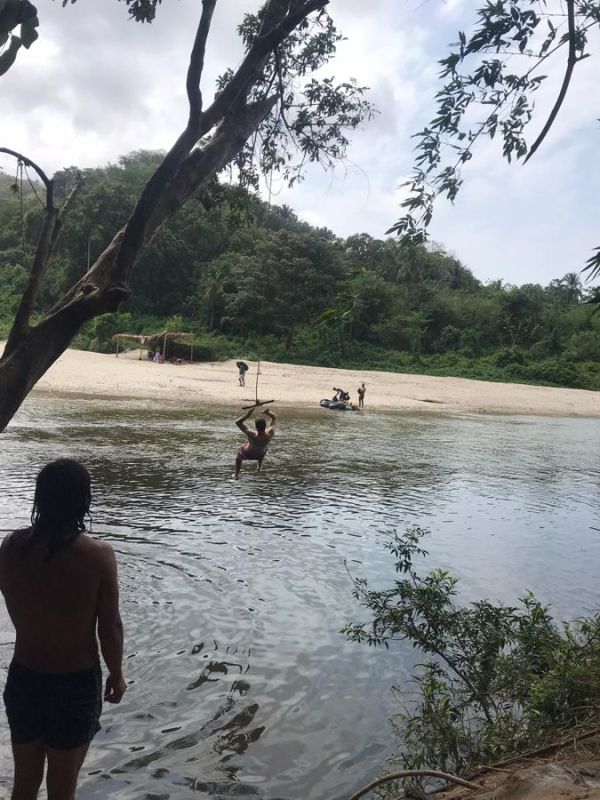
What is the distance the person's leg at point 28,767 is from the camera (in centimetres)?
293

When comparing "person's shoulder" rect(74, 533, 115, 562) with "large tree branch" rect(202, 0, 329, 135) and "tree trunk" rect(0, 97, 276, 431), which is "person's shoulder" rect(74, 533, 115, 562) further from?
"large tree branch" rect(202, 0, 329, 135)

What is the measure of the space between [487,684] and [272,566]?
15.0ft

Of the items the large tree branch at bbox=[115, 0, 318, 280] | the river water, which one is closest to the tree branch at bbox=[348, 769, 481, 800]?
the river water

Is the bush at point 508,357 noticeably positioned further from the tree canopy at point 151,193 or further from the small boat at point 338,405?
the tree canopy at point 151,193

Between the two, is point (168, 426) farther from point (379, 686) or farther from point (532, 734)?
point (532, 734)

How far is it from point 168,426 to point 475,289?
51721 mm

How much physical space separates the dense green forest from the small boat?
1160 centimetres

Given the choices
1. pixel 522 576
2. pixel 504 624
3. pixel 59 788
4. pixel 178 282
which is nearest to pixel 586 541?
pixel 522 576

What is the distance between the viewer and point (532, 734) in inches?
171

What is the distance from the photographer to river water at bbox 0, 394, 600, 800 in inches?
203

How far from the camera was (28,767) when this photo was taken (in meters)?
2.95

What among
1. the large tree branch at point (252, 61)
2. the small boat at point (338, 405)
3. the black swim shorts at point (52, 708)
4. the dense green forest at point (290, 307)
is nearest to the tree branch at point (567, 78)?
the large tree branch at point (252, 61)

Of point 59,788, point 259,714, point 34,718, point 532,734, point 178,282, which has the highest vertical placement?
point 178,282

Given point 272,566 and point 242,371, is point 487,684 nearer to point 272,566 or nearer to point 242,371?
point 272,566
